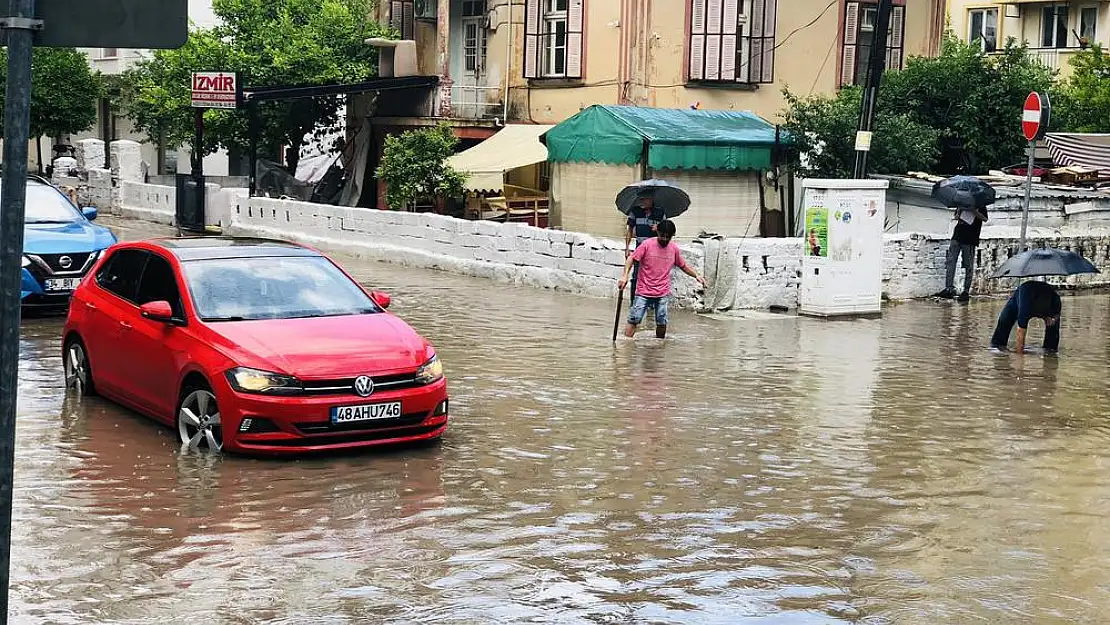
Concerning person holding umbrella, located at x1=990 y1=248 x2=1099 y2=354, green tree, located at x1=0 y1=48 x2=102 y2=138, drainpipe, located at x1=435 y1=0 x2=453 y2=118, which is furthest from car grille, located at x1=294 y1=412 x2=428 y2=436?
green tree, located at x1=0 y1=48 x2=102 y2=138

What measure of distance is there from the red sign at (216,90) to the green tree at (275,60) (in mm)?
5498

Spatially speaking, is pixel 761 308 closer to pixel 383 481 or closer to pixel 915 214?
pixel 915 214

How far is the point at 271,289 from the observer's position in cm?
1052

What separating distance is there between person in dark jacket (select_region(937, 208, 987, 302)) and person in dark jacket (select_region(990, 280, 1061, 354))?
4.48 metres

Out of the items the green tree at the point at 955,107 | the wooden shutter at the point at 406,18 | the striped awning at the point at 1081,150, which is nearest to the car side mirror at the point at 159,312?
the green tree at the point at 955,107

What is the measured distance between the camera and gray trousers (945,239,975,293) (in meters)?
20.3

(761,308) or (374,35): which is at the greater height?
(374,35)

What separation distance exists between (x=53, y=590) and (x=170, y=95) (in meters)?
29.8

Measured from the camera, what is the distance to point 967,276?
20.5m

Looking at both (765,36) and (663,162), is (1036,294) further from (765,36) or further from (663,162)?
(765,36)

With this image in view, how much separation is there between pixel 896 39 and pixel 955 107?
23.6 feet

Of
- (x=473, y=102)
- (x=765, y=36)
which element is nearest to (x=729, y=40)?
(x=765, y=36)

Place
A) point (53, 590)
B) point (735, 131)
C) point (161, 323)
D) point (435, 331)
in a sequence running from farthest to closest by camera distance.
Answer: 1. point (735, 131)
2. point (435, 331)
3. point (161, 323)
4. point (53, 590)

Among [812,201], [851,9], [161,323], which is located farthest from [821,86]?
[161,323]
